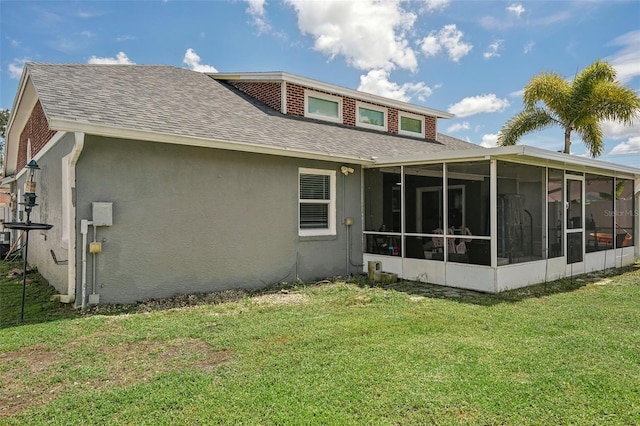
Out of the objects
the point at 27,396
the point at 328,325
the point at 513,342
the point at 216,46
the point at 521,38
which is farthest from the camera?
the point at 216,46

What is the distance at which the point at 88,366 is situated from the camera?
4.12 metres

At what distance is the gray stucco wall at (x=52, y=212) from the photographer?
7.58m

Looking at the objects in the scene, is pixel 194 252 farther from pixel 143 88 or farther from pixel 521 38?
pixel 521 38

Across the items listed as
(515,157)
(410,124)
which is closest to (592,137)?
(410,124)

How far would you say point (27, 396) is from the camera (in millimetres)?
3498

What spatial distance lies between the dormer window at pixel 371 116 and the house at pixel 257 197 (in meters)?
1.87

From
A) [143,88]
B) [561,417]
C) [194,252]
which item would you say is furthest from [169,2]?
[561,417]

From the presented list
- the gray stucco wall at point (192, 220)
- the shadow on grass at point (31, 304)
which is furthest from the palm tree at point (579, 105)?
the shadow on grass at point (31, 304)

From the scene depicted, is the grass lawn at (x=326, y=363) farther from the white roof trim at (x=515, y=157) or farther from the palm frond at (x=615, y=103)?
the palm frond at (x=615, y=103)

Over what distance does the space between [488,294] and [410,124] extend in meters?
9.05

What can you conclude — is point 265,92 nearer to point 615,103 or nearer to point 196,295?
point 196,295

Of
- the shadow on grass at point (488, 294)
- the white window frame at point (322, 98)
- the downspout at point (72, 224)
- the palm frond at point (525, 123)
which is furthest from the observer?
the palm frond at point (525, 123)

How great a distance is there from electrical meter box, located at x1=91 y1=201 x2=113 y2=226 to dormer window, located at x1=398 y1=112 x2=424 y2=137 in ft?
35.5

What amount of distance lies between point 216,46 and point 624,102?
14636 millimetres
